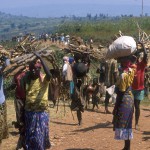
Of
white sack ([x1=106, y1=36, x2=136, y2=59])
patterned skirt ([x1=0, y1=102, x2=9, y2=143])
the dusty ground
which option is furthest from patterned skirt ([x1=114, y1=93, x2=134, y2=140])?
patterned skirt ([x1=0, y1=102, x2=9, y2=143])

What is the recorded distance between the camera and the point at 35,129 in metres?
6.78

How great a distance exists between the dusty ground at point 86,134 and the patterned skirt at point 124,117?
0.99 meters

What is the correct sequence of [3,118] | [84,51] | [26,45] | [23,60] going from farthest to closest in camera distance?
[84,51] < [26,45] < [3,118] < [23,60]

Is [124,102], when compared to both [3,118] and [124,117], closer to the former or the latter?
[124,117]

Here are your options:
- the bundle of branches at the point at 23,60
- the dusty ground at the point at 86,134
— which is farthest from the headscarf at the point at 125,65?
the dusty ground at the point at 86,134

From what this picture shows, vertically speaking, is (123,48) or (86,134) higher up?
(123,48)

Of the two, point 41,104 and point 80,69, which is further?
point 80,69

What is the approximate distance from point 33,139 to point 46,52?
1262 millimetres

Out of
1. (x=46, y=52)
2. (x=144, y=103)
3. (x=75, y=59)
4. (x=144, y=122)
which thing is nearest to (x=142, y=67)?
(x=75, y=59)

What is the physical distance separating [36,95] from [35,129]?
1.60 ft

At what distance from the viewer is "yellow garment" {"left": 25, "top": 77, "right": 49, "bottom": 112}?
6.75 m

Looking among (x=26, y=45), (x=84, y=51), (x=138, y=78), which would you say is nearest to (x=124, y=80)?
(x=138, y=78)

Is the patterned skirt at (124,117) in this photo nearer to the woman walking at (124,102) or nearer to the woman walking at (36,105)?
the woman walking at (124,102)

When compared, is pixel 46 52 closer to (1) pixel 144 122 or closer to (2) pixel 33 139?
(2) pixel 33 139
